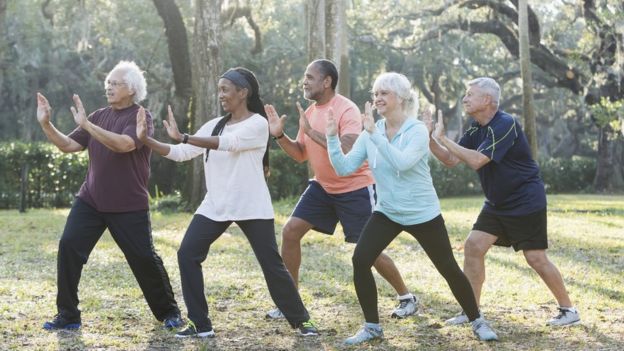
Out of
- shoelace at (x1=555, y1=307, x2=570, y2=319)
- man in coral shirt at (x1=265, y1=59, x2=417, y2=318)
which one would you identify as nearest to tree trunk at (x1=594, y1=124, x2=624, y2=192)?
shoelace at (x1=555, y1=307, x2=570, y2=319)

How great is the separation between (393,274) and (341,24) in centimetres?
943

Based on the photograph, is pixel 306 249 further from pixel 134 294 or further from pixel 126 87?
pixel 126 87

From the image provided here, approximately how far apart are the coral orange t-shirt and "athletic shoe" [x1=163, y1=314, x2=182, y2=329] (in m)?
1.44

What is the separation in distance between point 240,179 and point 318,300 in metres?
2.40

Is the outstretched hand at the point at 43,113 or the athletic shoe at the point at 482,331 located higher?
the outstretched hand at the point at 43,113

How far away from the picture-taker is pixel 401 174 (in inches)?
249

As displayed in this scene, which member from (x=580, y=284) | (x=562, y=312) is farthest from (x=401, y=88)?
(x=580, y=284)

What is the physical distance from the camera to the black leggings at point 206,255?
21.5 ft

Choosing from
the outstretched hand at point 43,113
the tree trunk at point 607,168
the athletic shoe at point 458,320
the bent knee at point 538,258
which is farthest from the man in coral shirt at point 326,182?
the tree trunk at point 607,168

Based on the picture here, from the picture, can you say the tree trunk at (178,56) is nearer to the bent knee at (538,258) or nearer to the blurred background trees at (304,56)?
the blurred background trees at (304,56)

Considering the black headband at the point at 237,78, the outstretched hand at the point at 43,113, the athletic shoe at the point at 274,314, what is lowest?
the athletic shoe at the point at 274,314

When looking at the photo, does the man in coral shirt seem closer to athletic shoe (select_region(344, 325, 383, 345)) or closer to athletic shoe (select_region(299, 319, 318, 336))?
athletic shoe (select_region(299, 319, 318, 336))

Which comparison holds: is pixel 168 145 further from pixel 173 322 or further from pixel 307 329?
pixel 307 329

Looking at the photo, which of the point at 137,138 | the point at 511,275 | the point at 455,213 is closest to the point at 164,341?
the point at 137,138
